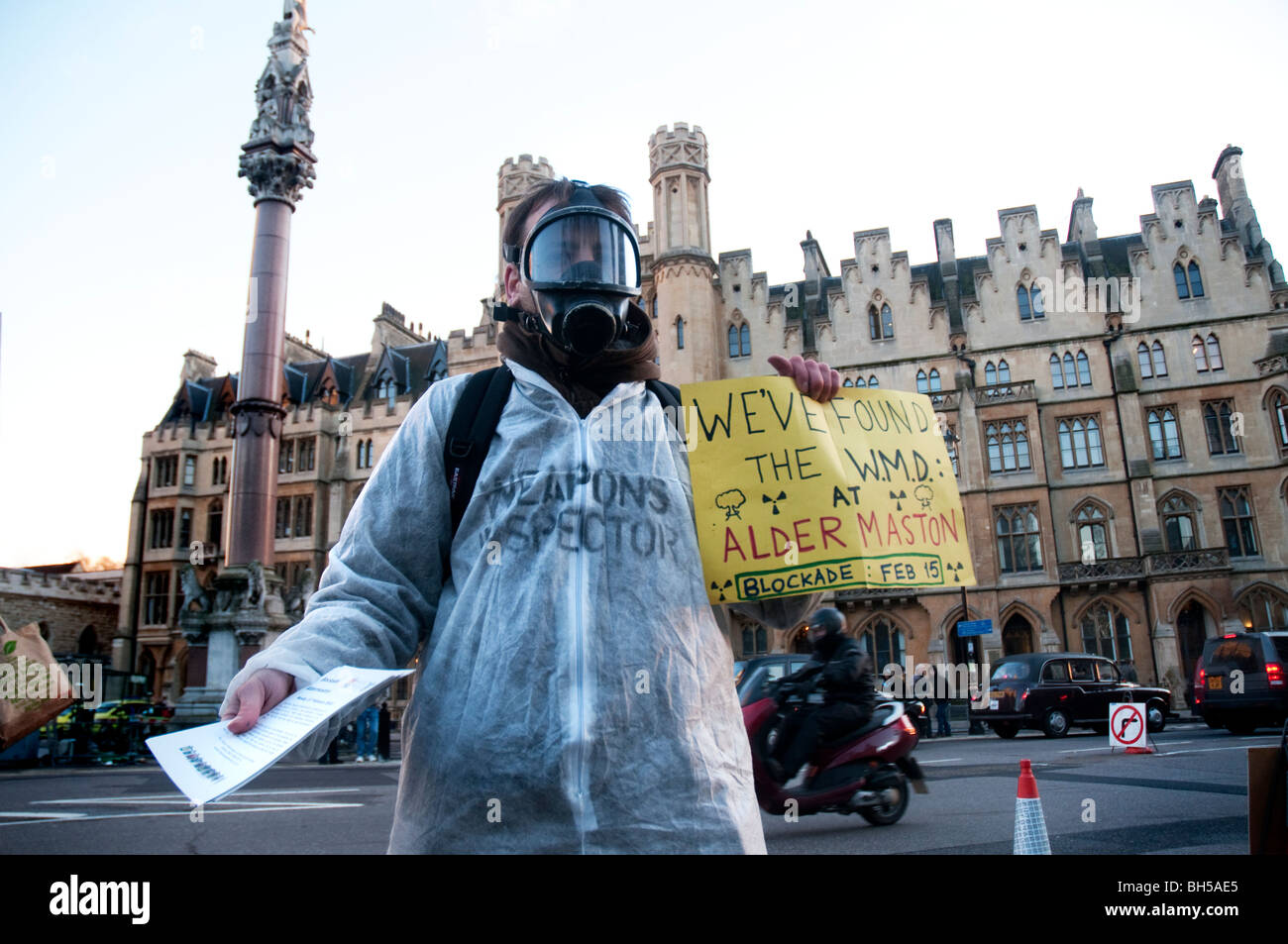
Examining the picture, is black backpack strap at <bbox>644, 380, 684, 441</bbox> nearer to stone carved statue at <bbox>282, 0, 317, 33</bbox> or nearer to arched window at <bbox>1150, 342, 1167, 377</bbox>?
stone carved statue at <bbox>282, 0, 317, 33</bbox>

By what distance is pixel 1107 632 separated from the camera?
29094 millimetres

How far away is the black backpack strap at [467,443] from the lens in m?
1.71

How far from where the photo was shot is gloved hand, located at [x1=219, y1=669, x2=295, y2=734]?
4.38 feet

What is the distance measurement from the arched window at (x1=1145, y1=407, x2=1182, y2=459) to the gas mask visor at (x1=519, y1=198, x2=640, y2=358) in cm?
3348

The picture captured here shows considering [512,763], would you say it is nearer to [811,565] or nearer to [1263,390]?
[811,565]

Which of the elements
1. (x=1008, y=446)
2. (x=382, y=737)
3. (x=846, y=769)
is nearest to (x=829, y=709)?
(x=846, y=769)

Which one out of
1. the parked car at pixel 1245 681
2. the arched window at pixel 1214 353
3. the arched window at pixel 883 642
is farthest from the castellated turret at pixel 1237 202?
the parked car at pixel 1245 681

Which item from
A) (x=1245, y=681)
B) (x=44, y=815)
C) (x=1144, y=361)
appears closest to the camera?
(x=44, y=815)

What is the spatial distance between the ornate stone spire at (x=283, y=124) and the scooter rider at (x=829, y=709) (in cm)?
1927

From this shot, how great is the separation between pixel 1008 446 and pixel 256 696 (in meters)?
32.7

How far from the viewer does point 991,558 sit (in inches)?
1174

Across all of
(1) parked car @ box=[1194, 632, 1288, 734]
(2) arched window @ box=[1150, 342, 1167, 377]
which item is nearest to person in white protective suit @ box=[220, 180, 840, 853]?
(1) parked car @ box=[1194, 632, 1288, 734]

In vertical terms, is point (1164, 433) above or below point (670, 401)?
above

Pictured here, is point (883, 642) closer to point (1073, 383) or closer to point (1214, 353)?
point (1073, 383)
